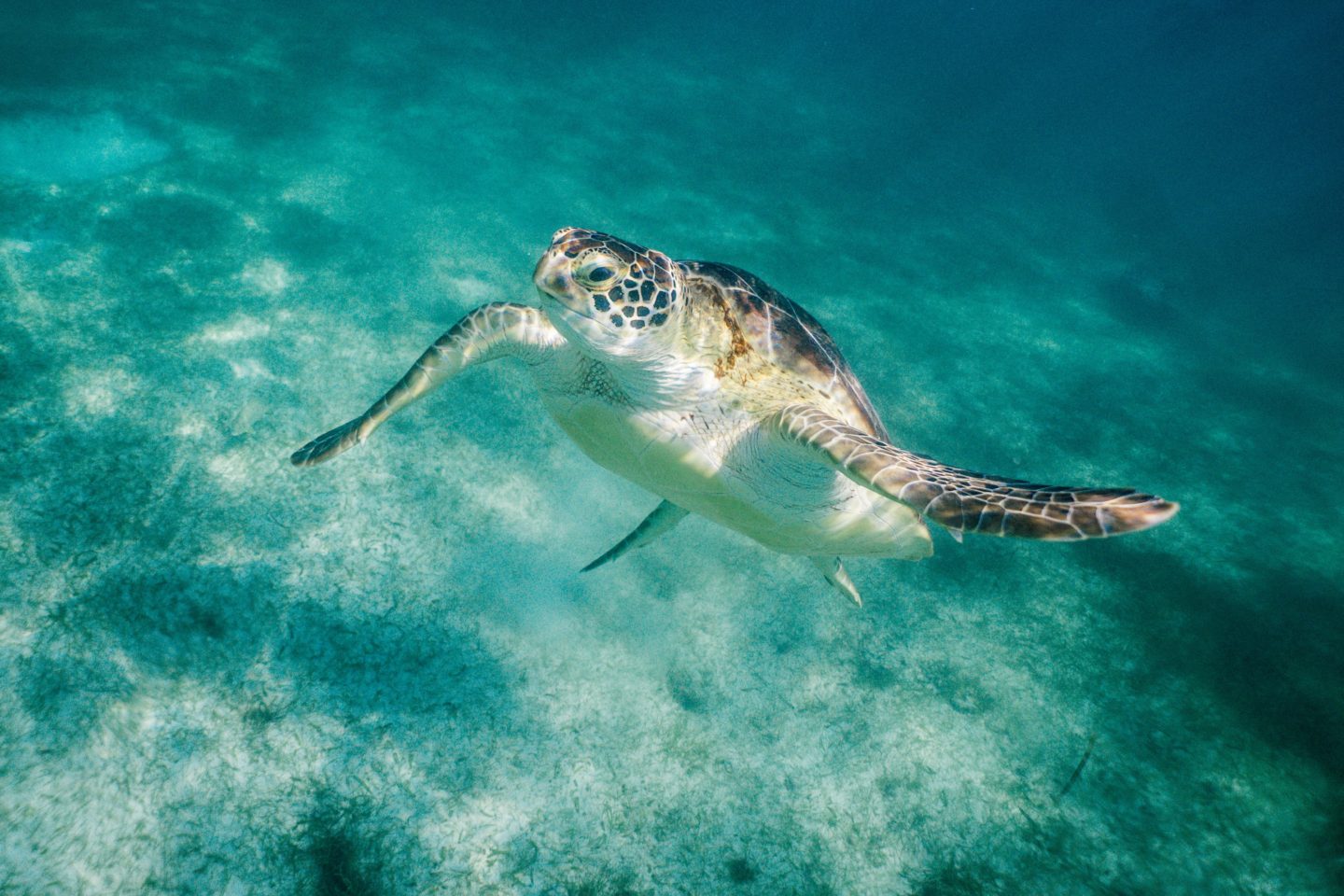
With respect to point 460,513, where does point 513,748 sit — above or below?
below

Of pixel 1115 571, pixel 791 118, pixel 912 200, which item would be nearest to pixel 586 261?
pixel 1115 571

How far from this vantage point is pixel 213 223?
16.8ft

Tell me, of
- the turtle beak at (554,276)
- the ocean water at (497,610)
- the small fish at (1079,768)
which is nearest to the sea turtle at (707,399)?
the turtle beak at (554,276)

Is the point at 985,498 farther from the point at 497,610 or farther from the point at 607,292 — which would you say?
the point at 497,610

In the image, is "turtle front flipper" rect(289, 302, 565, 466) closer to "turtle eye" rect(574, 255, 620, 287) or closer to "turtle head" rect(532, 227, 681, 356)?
"turtle head" rect(532, 227, 681, 356)

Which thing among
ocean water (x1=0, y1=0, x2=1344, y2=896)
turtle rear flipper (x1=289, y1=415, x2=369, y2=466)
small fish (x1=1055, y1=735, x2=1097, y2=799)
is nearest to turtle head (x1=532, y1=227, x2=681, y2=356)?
turtle rear flipper (x1=289, y1=415, x2=369, y2=466)

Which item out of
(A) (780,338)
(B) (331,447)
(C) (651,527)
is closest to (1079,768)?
(C) (651,527)

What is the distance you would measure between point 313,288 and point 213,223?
1.48 m

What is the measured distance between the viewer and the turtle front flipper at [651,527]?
3.10 meters

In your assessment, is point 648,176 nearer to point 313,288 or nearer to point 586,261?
point 313,288

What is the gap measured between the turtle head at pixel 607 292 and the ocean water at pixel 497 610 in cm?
166

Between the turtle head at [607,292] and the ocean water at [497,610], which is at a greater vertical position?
the turtle head at [607,292]

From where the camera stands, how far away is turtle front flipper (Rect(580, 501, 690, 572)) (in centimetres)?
310

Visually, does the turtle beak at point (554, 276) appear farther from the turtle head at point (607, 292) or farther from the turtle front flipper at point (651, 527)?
the turtle front flipper at point (651, 527)
